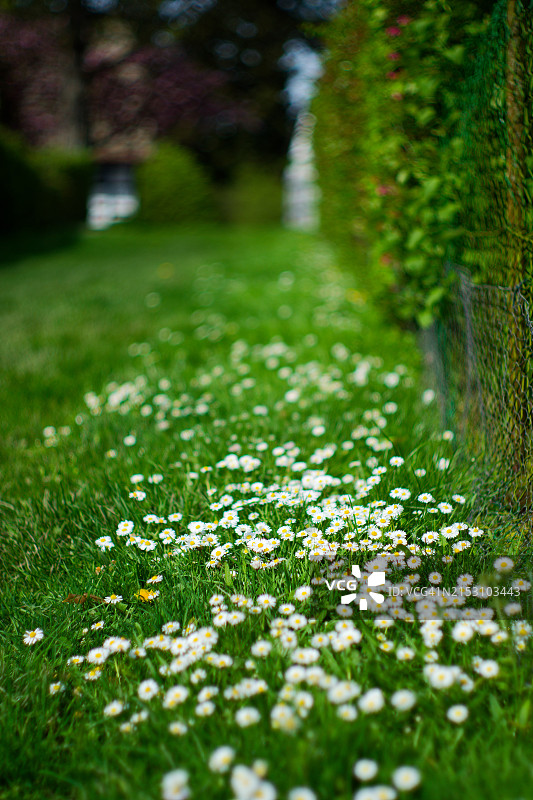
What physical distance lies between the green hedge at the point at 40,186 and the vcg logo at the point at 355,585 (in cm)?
1453

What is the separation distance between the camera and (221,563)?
1.77 metres

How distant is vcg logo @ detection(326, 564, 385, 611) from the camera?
1.49 metres

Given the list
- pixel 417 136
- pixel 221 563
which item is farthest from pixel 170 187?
pixel 221 563

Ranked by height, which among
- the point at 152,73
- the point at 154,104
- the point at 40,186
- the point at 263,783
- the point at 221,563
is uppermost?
the point at 263,783

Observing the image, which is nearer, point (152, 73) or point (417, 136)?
point (417, 136)

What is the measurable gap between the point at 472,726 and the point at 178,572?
0.91m

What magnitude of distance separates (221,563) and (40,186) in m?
16.5

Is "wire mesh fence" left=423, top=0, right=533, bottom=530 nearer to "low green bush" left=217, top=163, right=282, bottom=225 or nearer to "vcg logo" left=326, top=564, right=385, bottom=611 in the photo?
"vcg logo" left=326, top=564, right=385, bottom=611

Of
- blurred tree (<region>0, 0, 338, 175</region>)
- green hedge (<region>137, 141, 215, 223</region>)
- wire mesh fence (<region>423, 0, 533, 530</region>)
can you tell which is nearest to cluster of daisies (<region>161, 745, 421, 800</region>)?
wire mesh fence (<region>423, 0, 533, 530</region>)

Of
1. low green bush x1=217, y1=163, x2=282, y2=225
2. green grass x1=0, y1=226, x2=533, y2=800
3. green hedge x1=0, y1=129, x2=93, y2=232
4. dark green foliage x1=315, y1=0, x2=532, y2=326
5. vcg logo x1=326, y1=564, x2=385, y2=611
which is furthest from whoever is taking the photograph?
low green bush x1=217, y1=163, x2=282, y2=225

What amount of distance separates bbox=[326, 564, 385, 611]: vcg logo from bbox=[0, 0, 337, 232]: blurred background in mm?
15822

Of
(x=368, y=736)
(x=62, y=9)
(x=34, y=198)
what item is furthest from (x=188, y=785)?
(x=62, y=9)

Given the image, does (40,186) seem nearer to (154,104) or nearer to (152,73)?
(154,104)

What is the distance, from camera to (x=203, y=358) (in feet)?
14.4
